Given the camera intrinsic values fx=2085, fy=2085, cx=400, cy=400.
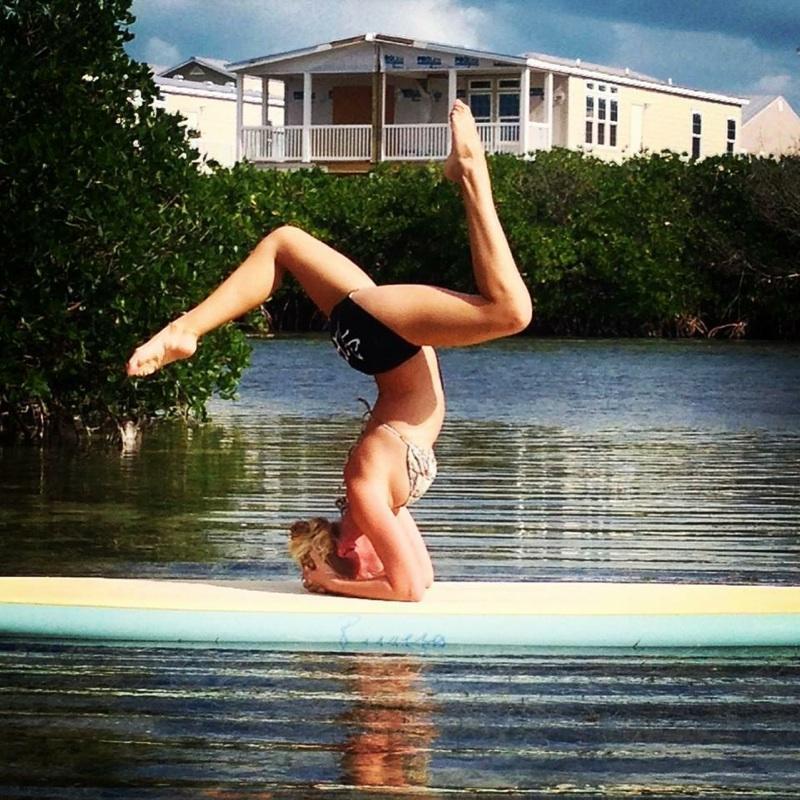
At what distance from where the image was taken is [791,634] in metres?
7.45

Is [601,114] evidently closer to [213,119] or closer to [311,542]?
[213,119]

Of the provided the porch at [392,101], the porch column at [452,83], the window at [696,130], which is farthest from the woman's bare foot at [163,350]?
the window at [696,130]

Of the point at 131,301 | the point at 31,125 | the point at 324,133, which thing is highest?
the point at 324,133

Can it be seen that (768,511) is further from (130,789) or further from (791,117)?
(791,117)

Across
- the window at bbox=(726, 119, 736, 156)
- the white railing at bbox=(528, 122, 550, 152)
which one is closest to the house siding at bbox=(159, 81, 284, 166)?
the white railing at bbox=(528, 122, 550, 152)

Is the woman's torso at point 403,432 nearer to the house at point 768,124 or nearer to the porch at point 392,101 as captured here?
the porch at point 392,101

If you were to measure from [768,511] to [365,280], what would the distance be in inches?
194

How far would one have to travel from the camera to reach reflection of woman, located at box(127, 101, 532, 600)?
746cm

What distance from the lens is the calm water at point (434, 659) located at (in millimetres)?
5691

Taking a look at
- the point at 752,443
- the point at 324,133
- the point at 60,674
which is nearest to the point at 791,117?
the point at 324,133

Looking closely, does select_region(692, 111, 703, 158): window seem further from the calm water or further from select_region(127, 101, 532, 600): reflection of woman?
select_region(127, 101, 532, 600): reflection of woman

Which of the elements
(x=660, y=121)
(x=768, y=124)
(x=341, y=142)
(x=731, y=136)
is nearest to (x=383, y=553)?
(x=341, y=142)

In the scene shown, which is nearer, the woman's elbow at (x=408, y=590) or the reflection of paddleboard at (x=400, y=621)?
the reflection of paddleboard at (x=400, y=621)

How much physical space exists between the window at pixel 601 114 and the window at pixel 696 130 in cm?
512
